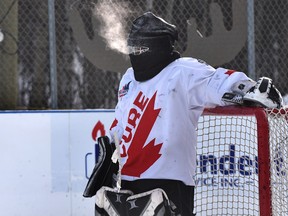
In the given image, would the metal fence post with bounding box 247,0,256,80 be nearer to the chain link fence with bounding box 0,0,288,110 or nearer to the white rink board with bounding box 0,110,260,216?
the chain link fence with bounding box 0,0,288,110

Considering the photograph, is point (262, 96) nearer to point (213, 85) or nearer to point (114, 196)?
point (213, 85)

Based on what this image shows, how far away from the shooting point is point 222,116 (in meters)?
3.18

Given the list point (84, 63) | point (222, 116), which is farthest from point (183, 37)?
point (222, 116)

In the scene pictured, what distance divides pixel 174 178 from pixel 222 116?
1.29ft

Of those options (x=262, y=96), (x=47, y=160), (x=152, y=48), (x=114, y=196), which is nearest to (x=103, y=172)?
(x=114, y=196)

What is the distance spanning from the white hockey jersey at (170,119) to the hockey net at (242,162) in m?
0.16

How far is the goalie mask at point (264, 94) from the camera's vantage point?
272 centimetres

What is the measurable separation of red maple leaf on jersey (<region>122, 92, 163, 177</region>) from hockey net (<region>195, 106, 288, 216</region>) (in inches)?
10.5

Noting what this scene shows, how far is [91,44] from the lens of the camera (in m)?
6.46

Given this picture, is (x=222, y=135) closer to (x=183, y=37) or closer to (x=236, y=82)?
(x=236, y=82)

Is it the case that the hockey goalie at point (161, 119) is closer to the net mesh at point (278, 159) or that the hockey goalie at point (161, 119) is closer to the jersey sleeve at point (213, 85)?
the jersey sleeve at point (213, 85)

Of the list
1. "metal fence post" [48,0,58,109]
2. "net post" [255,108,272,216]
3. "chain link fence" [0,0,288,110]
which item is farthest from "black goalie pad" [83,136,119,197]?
"chain link fence" [0,0,288,110]

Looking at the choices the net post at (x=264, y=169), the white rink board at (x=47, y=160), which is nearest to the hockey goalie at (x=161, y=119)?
the net post at (x=264, y=169)

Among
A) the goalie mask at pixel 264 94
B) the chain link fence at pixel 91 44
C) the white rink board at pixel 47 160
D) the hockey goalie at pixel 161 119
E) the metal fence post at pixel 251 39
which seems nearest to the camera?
the goalie mask at pixel 264 94
